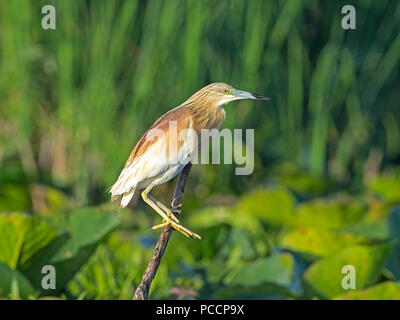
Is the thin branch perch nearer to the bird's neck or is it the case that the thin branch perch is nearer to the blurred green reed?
the bird's neck

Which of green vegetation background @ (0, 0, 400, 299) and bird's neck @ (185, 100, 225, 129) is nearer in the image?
bird's neck @ (185, 100, 225, 129)

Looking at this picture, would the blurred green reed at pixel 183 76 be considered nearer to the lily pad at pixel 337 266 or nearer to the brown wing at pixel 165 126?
the lily pad at pixel 337 266

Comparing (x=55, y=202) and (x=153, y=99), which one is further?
(x=153, y=99)

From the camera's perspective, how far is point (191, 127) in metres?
0.66

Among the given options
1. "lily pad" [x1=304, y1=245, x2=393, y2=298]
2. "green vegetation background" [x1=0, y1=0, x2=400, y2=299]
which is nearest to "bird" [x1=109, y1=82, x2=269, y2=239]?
"lily pad" [x1=304, y1=245, x2=393, y2=298]

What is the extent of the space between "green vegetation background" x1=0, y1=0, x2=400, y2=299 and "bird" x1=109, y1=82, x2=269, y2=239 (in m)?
1.13

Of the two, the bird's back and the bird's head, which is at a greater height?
the bird's head

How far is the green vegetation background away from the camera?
7.01ft

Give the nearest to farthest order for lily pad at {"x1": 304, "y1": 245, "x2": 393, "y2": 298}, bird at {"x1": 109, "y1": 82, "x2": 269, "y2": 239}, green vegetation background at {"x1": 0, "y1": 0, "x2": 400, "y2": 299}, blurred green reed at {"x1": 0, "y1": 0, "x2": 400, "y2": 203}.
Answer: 1. bird at {"x1": 109, "y1": 82, "x2": 269, "y2": 239}
2. lily pad at {"x1": 304, "y1": 245, "x2": 393, "y2": 298}
3. green vegetation background at {"x1": 0, "y1": 0, "x2": 400, "y2": 299}
4. blurred green reed at {"x1": 0, "y1": 0, "x2": 400, "y2": 203}

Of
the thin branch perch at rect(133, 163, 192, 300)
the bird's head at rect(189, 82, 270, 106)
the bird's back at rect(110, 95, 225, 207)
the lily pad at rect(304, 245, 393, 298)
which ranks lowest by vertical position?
the lily pad at rect(304, 245, 393, 298)

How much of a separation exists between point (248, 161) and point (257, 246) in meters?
0.56

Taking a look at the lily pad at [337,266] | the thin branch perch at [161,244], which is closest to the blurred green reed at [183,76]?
the lily pad at [337,266]
